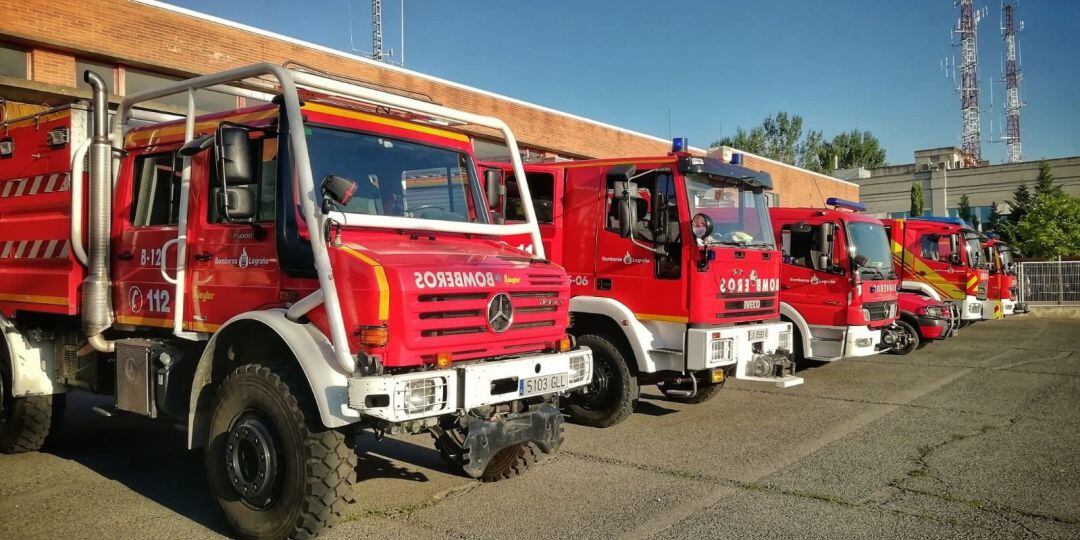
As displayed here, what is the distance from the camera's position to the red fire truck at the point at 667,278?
25.0 feet

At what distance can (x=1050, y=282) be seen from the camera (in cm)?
2578

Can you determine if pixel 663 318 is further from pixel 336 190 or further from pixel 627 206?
pixel 336 190

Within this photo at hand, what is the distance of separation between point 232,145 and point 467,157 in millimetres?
1820

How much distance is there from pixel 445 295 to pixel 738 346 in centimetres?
412

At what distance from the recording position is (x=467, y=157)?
5.79 m

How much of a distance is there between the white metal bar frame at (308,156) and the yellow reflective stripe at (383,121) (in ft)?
0.41

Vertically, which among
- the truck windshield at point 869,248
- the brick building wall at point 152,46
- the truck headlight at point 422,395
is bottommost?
the truck headlight at point 422,395

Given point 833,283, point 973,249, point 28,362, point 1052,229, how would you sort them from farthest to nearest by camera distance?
point 1052,229
point 973,249
point 833,283
point 28,362

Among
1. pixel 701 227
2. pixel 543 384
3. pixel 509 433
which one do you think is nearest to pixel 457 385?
pixel 509 433

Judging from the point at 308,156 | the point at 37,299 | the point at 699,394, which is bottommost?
the point at 699,394

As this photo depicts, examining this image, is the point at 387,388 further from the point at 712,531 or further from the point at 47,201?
the point at 47,201

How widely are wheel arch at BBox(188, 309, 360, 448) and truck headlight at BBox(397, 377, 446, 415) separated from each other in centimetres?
29

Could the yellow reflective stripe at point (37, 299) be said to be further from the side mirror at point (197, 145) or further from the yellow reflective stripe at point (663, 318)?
the yellow reflective stripe at point (663, 318)

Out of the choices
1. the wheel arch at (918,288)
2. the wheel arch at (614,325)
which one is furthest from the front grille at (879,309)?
the wheel arch at (918,288)
